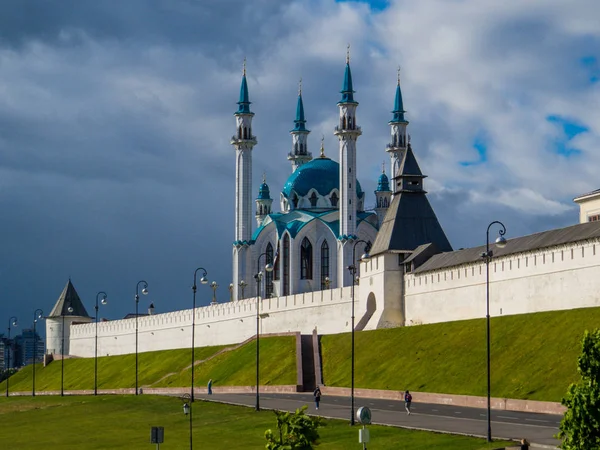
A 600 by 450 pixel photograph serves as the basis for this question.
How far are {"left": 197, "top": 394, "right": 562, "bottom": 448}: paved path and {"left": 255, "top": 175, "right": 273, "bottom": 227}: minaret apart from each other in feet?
272

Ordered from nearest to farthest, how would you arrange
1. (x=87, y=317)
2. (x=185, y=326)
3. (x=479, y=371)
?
1. (x=479, y=371)
2. (x=185, y=326)
3. (x=87, y=317)

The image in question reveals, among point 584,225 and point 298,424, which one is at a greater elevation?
point 584,225

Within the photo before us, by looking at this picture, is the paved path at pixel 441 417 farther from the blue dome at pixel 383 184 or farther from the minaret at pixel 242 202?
the blue dome at pixel 383 184

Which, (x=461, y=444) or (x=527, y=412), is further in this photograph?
(x=527, y=412)

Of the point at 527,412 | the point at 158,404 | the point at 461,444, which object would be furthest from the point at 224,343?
the point at 461,444

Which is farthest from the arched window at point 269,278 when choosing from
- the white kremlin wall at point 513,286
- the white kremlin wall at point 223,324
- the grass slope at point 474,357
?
the grass slope at point 474,357

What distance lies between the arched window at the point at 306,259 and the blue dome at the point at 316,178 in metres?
8.49

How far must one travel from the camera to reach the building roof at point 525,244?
68.3 meters

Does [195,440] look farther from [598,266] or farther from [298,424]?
[598,266]

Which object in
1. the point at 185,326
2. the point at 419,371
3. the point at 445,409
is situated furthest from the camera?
the point at 185,326

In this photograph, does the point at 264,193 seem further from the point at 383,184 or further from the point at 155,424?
the point at 155,424

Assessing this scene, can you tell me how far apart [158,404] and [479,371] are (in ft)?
58.0

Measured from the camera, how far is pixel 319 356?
3231 inches

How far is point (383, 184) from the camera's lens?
5906 inches
